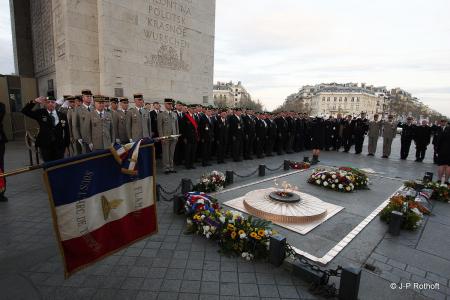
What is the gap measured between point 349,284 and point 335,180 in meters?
4.63

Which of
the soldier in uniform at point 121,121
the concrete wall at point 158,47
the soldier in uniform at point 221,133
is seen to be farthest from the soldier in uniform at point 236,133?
the concrete wall at point 158,47

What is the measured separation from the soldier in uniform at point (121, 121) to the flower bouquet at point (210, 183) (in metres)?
3.01

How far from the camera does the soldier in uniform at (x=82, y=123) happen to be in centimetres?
670

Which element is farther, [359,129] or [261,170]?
[359,129]

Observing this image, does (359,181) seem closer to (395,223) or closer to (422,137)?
(395,223)

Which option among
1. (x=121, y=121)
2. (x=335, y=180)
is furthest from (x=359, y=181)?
(x=121, y=121)

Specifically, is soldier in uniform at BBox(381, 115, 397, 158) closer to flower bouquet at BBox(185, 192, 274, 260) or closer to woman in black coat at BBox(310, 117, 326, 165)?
woman in black coat at BBox(310, 117, 326, 165)

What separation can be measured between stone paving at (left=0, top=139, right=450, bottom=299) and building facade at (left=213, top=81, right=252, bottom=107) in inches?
3793

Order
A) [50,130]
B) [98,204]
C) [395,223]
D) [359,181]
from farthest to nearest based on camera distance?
[359,181], [50,130], [395,223], [98,204]

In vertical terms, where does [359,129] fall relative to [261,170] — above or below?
above

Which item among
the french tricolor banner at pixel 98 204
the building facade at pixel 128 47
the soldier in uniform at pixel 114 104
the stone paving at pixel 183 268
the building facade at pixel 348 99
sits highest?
the building facade at pixel 348 99

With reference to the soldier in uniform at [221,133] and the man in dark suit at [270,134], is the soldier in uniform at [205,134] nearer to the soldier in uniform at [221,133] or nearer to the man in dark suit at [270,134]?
the soldier in uniform at [221,133]

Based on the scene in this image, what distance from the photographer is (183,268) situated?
3457 mm

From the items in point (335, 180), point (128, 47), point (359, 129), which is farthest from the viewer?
point (359, 129)
